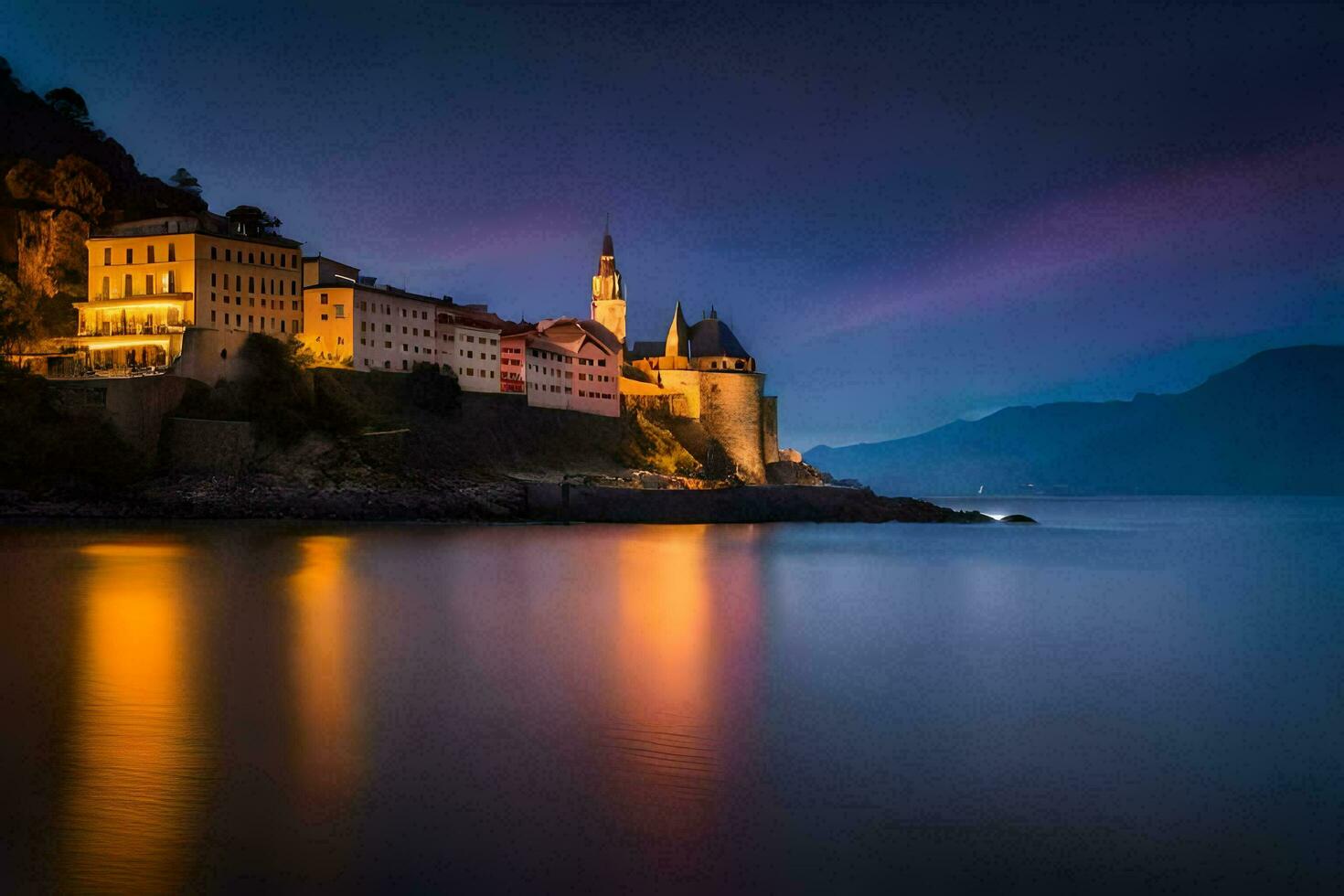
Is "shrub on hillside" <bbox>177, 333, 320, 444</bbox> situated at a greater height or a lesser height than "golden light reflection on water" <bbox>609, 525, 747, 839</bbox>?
greater

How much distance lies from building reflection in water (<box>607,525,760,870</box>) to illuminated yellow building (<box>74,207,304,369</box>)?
25364 millimetres

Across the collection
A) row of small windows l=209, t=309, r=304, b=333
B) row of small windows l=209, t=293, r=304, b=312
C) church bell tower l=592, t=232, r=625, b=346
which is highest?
church bell tower l=592, t=232, r=625, b=346

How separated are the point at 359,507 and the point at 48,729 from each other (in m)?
32.3

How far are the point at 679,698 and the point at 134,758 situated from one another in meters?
4.74

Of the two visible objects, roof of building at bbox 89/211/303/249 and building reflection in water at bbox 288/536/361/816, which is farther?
roof of building at bbox 89/211/303/249

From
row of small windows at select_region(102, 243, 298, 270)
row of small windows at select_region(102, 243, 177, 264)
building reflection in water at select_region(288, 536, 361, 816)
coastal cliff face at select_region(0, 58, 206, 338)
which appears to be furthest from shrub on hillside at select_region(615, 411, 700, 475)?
building reflection in water at select_region(288, 536, 361, 816)

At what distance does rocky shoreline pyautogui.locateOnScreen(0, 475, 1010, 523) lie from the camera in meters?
36.6

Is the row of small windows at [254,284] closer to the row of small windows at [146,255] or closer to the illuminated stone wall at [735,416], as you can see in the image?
the row of small windows at [146,255]

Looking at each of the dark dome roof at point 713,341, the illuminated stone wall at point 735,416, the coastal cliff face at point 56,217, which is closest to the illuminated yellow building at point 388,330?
the coastal cliff face at point 56,217

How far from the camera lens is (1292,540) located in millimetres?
43469

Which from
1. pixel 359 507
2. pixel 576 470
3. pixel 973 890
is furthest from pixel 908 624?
pixel 576 470

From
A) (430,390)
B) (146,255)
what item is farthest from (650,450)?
(146,255)

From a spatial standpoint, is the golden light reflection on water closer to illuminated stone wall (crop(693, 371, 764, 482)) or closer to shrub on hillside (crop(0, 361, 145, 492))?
shrub on hillside (crop(0, 361, 145, 492))

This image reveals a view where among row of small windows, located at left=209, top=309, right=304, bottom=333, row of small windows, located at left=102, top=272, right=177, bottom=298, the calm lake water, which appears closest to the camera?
the calm lake water
